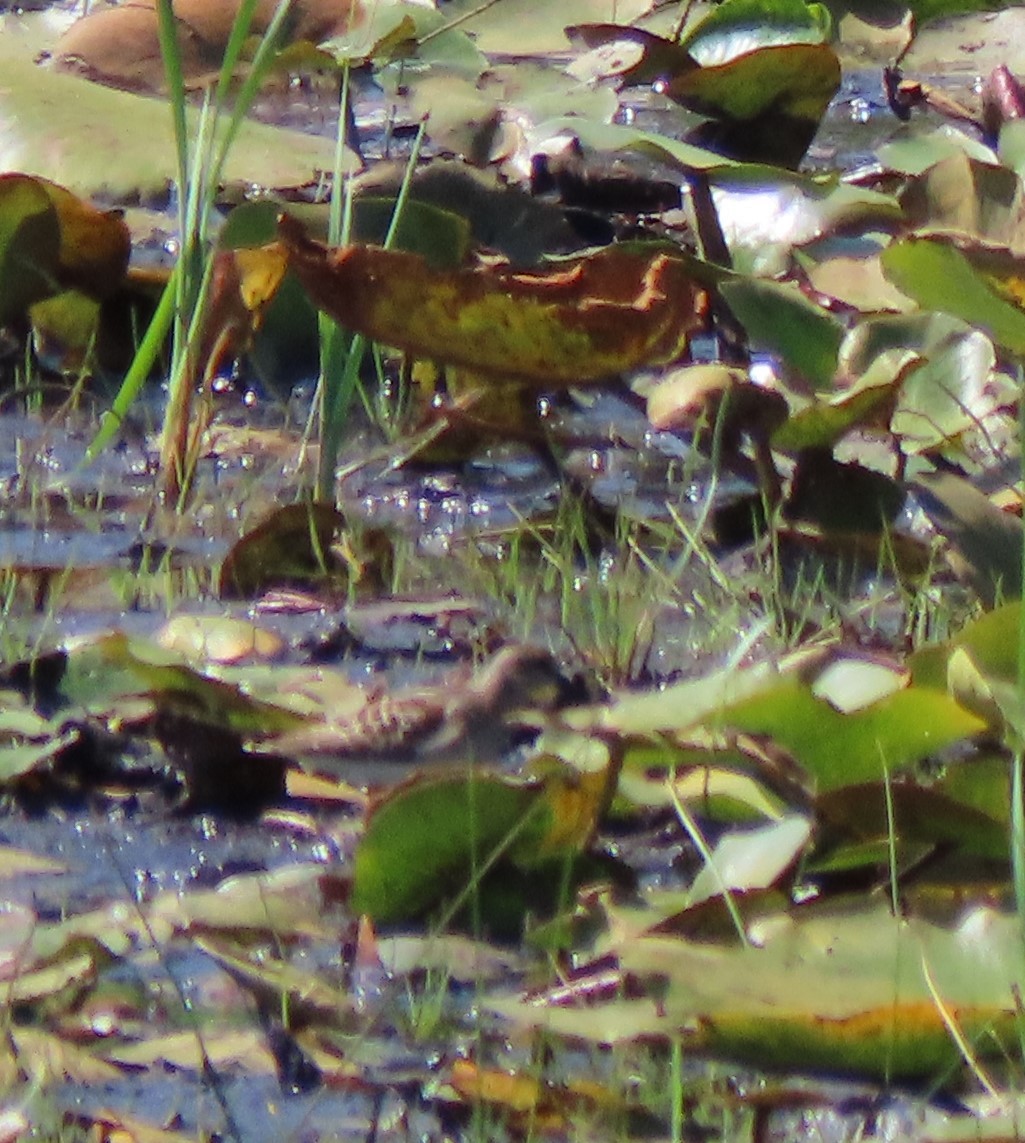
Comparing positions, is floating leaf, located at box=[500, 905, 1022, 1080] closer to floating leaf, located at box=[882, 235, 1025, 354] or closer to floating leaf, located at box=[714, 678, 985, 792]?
floating leaf, located at box=[714, 678, 985, 792]

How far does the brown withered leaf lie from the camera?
5.48 feet

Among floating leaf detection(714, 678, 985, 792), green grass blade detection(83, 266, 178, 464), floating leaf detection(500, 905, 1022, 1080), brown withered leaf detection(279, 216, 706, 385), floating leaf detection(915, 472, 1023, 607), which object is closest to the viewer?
floating leaf detection(500, 905, 1022, 1080)

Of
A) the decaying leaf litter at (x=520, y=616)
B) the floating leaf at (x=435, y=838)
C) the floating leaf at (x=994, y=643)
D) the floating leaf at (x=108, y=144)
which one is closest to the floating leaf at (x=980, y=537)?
the decaying leaf litter at (x=520, y=616)

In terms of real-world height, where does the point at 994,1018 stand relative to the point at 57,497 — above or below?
above

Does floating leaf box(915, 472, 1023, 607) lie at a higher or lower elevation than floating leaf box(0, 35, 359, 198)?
higher

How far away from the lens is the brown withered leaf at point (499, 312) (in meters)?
1.67

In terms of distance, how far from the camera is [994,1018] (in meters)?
0.99

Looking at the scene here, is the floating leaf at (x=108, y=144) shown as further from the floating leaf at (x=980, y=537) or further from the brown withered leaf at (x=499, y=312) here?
the floating leaf at (x=980, y=537)

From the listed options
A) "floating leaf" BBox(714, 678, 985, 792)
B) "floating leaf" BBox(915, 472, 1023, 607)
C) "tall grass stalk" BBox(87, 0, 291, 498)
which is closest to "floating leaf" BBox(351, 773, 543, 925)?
"floating leaf" BBox(714, 678, 985, 792)

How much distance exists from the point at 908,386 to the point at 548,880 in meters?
0.64

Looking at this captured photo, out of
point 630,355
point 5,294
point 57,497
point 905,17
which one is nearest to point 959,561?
point 630,355

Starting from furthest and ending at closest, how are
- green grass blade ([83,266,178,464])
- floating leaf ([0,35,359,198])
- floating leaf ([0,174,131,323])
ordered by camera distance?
1. floating leaf ([0,35,359,198])
2. floating leaf ([0,174,131,323])
3. green grass blade ([83,266,178,464])

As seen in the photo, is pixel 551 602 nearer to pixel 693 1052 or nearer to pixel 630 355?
pixel 630 355

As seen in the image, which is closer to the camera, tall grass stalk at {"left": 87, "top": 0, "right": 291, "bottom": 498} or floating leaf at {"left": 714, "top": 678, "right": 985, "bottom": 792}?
floating leaf at {"left": 714, "top": 678, "right": 985, "bottom": 792}
